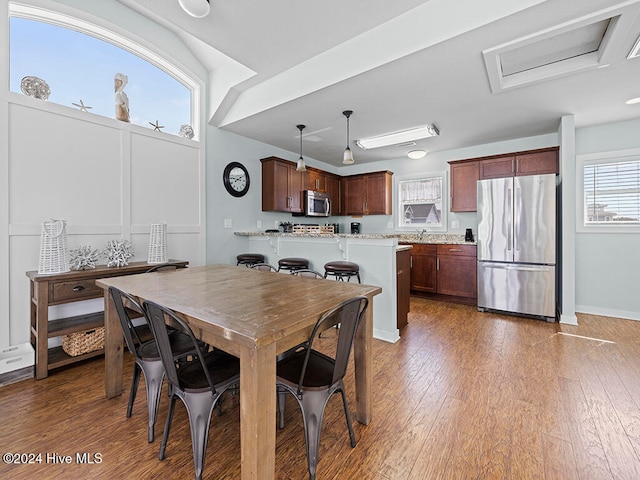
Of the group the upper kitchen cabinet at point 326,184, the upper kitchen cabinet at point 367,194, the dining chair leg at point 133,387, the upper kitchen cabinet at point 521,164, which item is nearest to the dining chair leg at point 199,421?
the dining chair leg at point 133,387

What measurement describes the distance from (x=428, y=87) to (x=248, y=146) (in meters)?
2.74

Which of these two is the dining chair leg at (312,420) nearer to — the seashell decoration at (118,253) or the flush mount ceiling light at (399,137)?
the seashell decoration at (118,253)

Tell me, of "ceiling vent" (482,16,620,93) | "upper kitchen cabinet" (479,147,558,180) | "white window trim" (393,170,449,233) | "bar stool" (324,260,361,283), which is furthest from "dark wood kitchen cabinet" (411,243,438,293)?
"ceiling vent" (482,16,620,93)

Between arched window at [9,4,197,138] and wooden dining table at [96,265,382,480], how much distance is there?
204 cm

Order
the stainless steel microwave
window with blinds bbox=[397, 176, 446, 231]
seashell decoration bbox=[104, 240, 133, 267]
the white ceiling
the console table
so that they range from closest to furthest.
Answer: the white ceiling → the console table → seashell decoration bbox=[104, 240, 133, 267] → the stainless steel microwave → window with blinds bbox=[397, 176, 446, 231]

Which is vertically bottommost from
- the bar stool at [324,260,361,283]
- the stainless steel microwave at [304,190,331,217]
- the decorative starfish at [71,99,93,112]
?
the bar stool at [324,260,361,283]

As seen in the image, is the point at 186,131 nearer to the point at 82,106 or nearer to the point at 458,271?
the point at 82,106

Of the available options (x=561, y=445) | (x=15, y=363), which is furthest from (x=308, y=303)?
(x=15, y=363)

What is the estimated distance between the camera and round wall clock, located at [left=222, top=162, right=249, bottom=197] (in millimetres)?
4129

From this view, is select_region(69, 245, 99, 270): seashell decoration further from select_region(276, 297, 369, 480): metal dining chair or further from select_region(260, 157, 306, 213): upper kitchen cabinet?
select_region(260, 157, 306, 213): upper kitchen cabinet

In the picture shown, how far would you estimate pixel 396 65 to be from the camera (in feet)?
7.85

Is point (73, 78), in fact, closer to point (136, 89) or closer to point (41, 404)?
point (136, 89)

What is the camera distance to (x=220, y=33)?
7.98 ft

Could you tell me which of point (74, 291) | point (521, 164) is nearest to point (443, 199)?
point (521, 164)
